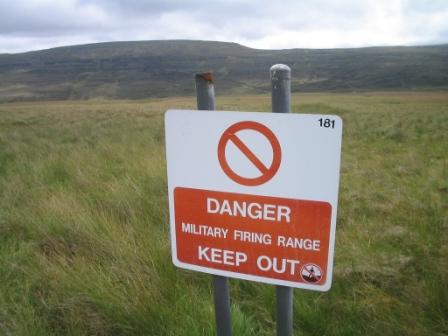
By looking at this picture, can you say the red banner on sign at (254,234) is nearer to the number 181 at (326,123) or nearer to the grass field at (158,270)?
the number 181 at (326,123)

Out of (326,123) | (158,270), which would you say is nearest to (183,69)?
(158,270)

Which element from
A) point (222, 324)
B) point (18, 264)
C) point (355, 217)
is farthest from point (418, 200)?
point (18, 264)

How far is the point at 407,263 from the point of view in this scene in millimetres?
2969

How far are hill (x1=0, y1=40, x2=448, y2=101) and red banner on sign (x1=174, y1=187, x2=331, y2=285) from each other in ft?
241

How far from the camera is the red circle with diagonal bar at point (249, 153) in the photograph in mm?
1405

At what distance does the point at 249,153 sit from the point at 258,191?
0.14 metres

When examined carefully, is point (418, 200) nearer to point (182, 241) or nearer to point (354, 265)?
point (354, 265)

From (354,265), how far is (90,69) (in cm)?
13356

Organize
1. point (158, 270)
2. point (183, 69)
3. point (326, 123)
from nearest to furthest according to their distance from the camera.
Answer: point (326, 123)
point (158, 270)
point (183, 69)

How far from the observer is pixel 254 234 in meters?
1.51

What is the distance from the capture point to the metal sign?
4.50 ft

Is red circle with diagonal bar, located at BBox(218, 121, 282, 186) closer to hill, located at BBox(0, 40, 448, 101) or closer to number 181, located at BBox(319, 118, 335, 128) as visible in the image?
number 181, located at BBox(319, 118, 335, 128)

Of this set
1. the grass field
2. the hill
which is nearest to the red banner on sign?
the grass field

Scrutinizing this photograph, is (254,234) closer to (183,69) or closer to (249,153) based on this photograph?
(249,153)
